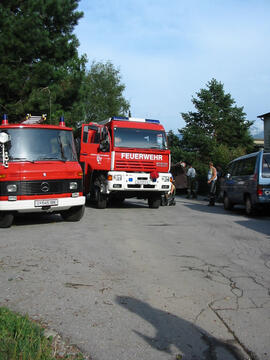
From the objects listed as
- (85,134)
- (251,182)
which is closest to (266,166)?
(251,182)

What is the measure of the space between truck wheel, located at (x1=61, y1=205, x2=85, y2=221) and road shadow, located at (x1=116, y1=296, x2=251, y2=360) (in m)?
6.39

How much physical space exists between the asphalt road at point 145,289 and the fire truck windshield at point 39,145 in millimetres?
1758

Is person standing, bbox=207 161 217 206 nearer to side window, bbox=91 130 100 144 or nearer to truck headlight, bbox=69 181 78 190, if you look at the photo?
side window, bbox=91 130 100 144

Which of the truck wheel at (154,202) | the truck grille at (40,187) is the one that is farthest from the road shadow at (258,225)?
the truck grille at (40,187)

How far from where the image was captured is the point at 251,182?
1222cm

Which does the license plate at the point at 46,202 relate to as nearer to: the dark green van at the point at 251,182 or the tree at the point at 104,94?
the dark green van at the point at 251,182

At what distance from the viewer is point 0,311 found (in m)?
3.72

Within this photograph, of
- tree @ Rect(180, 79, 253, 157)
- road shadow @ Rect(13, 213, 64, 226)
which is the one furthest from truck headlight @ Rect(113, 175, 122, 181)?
tree @ Rect(180, 79, 253, 157)

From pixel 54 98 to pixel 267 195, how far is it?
1407 centimetres

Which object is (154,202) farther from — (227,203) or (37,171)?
(37,171)

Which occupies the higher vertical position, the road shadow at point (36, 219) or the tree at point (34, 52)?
the tree at point (34, 52)

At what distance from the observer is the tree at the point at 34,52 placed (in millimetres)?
20203

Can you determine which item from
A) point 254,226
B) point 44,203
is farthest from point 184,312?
point 254,226

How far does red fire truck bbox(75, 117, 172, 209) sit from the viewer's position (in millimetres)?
13047
